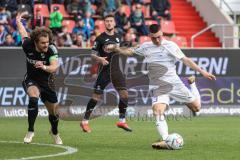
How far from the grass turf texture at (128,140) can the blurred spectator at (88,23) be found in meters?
6.21

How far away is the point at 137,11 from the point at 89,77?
18.0 ft

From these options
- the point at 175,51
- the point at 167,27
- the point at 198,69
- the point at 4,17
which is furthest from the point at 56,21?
the point at 198,69

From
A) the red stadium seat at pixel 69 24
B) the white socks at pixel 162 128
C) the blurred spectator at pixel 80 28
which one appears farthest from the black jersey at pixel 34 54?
the red stadium seat at pixel 69 24

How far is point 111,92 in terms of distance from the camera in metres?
24.9

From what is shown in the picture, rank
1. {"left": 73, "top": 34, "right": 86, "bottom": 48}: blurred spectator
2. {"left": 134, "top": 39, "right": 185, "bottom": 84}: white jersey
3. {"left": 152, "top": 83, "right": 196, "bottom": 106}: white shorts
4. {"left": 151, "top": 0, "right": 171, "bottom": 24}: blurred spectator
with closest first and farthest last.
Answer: {"left": 134, "top": 39, "right": 185, "bottom": 84}: white jersey → {"left": 152, "top": 83, "right": 196, "bottom": 106}: white shorts → {"left": 73, "top": 34, "right": 86, "bottom": 48}: blurred spectator → {"left": 151, "top": 0, "right": 171, "bottom": 24}: blurred spectator

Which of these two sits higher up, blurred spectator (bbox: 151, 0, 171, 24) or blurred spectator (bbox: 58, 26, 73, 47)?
blurred spectator (bbox: 151, 0, 171, 24)

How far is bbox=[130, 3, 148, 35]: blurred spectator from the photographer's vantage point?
2934 centimetres

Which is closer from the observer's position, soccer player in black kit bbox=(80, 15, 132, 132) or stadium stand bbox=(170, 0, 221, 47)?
soccer player in black kit bbox=(80, 15, 132, 132)

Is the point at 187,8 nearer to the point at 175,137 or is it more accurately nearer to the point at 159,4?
the point at 159,4

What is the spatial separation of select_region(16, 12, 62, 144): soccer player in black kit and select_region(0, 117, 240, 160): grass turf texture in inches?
25.6

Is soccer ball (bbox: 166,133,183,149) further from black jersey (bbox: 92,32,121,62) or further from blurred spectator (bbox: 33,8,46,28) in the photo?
blurred spectator (bbox: 33,8,46,28)

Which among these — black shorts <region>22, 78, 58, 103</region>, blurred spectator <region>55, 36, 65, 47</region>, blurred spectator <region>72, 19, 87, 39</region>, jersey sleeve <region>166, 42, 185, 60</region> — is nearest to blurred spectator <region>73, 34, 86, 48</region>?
blurred spectator <region>55, 36, 65, 47</region>

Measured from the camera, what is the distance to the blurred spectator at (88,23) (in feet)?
92.2

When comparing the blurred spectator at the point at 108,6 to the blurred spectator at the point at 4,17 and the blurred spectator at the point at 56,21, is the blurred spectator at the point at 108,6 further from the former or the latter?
the blurred spectator at the point at 4,17
